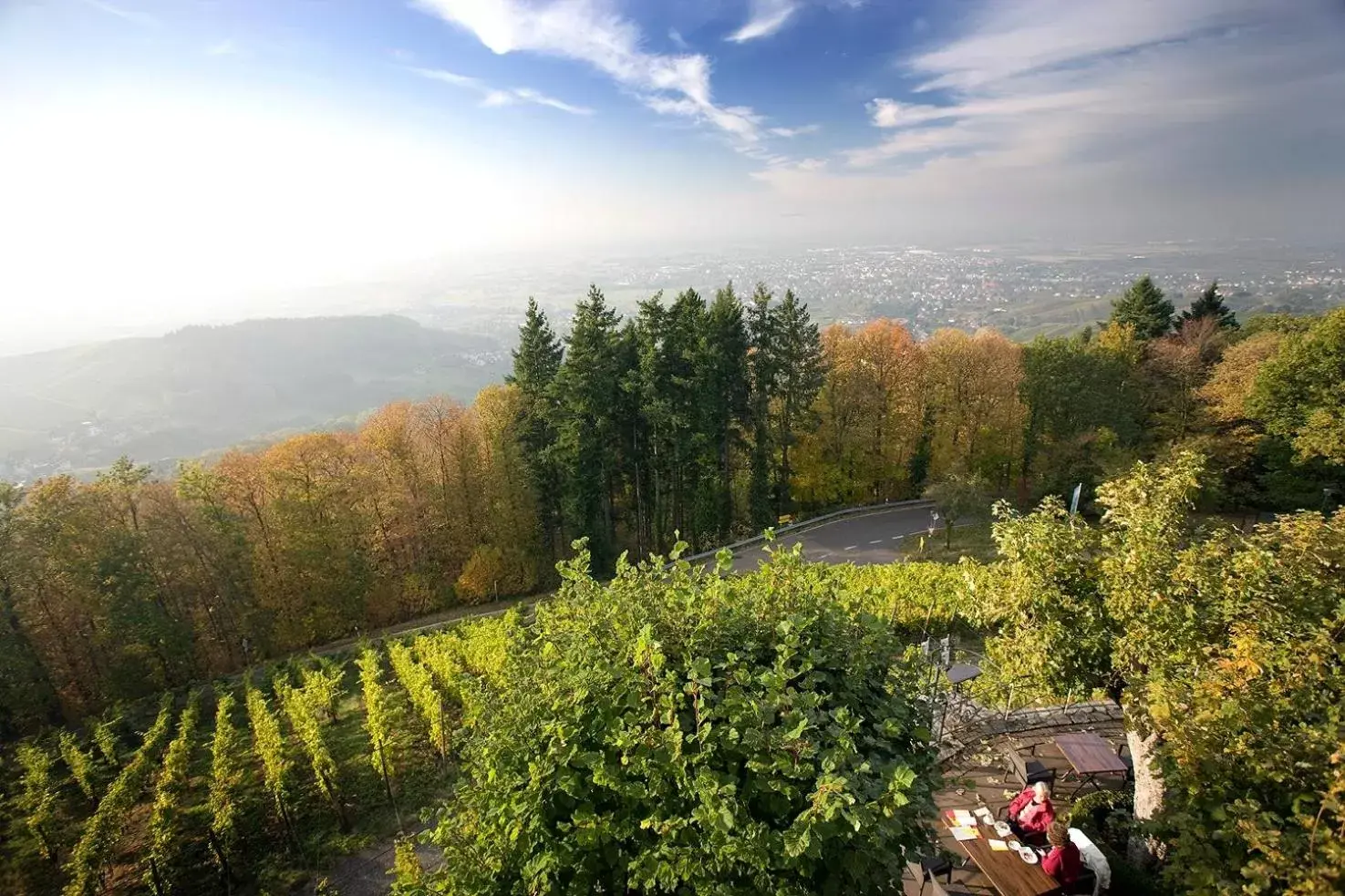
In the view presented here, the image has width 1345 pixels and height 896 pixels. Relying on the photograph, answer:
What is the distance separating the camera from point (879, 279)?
6304 inches

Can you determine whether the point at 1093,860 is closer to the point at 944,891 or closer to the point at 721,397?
the point at 944,891

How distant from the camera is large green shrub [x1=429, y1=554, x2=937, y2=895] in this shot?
12.5ft

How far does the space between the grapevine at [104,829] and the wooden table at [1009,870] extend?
14.3 meters

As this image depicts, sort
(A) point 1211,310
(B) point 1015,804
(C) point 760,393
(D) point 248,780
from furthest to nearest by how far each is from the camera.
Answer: (A) point 1211,310, (C) point 760,393, (D) point 248,780, (B) point 1015,804

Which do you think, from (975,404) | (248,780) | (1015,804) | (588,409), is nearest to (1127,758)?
(1015,804)

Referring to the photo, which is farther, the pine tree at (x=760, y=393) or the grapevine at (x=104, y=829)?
the pine tree at (x=760, y=393)

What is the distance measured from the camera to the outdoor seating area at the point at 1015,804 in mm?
6906

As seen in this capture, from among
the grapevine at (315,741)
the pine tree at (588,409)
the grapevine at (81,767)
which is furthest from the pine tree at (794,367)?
the grapevine at (81,767)

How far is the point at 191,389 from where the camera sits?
165 meters

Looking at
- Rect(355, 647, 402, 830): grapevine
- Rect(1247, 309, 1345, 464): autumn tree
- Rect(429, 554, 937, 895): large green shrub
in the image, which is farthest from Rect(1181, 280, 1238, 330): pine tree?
Rect(355, 647, 402, 830): grapevine

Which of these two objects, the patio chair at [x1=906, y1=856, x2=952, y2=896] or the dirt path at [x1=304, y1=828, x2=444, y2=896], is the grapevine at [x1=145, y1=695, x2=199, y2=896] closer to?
the dirt path at [x1=304, y1=828, x2=444, y2=896]

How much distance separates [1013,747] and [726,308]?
20579 mm

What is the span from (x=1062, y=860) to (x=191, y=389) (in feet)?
698

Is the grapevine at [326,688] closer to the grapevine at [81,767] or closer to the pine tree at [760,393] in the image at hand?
the grapevine at [81,767]
